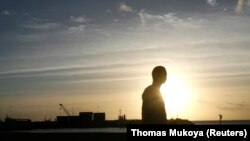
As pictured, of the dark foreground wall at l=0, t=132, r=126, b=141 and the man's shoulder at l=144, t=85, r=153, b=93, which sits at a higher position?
the man's shoulder at l=144, t=85, r=153, b=93

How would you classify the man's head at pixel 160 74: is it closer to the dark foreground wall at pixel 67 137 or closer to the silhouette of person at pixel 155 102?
the silhouette of person at pixel 155 102

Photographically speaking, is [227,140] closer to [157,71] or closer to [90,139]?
[157,71]

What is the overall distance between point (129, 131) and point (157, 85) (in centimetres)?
98

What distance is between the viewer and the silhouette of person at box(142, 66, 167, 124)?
598cm

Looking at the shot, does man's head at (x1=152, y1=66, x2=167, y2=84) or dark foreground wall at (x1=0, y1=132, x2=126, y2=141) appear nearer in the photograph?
man's head at (x1=152, y1=66, x2=167, y2=84)

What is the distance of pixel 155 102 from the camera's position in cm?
609

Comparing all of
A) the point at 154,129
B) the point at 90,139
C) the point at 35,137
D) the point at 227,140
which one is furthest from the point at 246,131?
the point at 35,137

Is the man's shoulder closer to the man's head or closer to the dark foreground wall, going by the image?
the man's head

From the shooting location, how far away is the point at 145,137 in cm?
528

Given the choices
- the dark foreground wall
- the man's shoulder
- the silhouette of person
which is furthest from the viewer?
the dark foreground wall

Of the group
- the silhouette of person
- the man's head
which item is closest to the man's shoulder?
the silhouette of person

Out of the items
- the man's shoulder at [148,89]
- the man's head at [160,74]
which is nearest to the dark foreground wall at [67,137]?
the man's shoulder at [148,89]

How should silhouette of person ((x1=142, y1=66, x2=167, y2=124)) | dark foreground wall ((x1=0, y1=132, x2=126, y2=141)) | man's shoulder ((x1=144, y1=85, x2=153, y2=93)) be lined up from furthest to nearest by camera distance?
dark foreground wall ((x1=0, y1=132, x2=126, y2=141))
man's shoulder ((x1=144, y1=85, x2=153, y2=93))
silhouette of person ((x1=142, y1=66, x2=167, y2=124))

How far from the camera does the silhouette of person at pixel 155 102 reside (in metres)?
5.98
